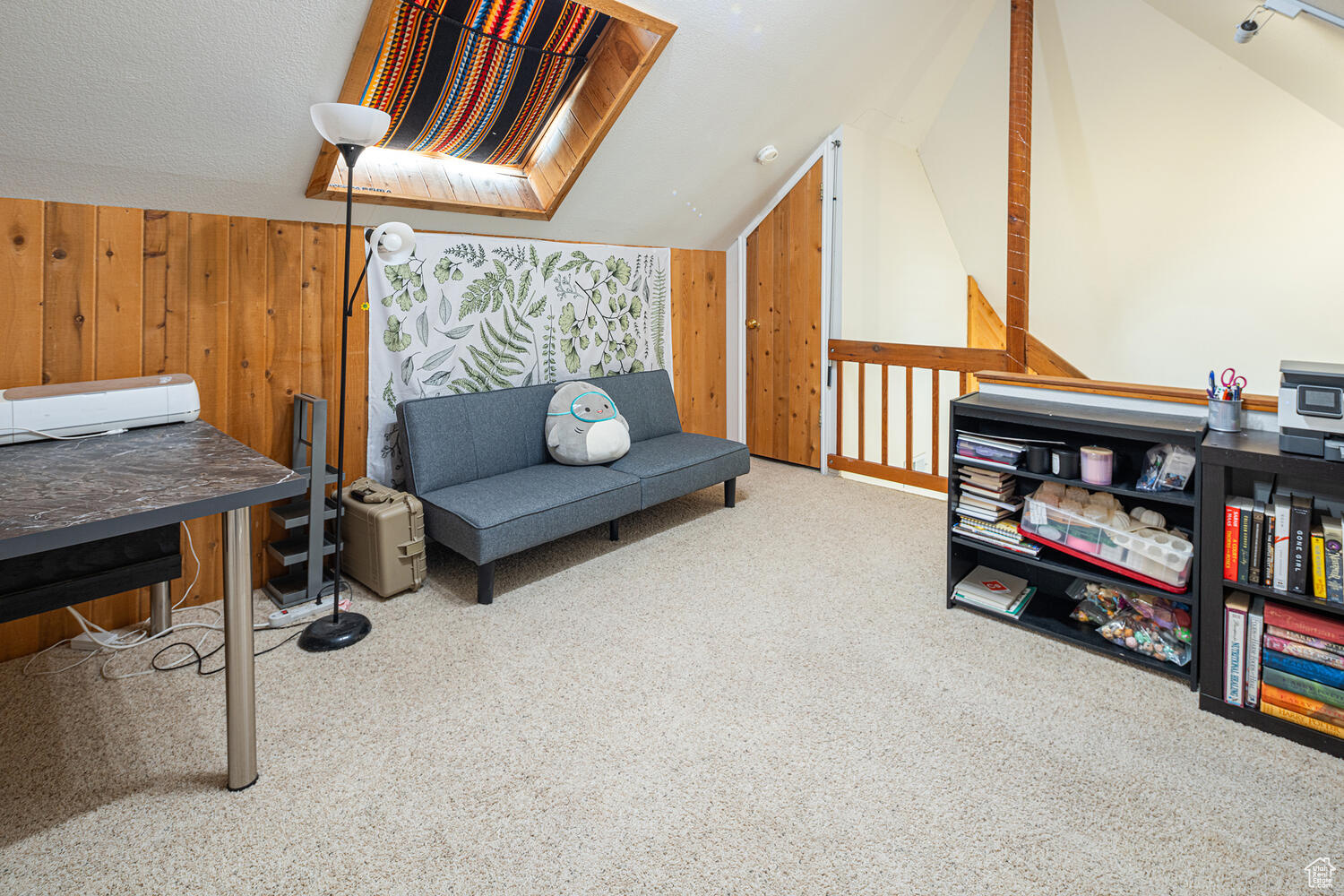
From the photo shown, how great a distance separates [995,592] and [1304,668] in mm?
875

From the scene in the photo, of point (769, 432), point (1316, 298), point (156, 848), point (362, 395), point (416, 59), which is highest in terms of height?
point (416, 59)

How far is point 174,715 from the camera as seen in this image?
1949 mm

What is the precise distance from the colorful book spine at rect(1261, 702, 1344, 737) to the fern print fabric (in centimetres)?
286

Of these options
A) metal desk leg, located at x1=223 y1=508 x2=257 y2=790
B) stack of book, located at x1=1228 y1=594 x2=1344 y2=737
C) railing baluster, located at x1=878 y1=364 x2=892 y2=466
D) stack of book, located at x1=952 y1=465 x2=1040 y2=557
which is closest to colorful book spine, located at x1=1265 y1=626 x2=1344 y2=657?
stack of book, located at x1=1228 y1=594 x2=1344 y2=737

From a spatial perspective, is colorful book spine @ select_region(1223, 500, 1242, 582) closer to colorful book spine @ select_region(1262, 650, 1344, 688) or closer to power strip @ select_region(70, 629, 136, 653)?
colorful book spine @ select_region(1262, 650, 1344, 688)

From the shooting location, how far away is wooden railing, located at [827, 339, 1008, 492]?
376cm

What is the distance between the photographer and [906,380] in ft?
13.1

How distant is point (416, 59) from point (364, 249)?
877 mm

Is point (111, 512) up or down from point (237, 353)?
down

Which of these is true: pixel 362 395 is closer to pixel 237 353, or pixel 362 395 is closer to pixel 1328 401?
pixel 237 353

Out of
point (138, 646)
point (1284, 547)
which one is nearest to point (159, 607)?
point (138, 646)

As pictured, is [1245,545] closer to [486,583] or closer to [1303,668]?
[1303,668]

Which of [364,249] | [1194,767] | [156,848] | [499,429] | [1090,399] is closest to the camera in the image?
[156,848]

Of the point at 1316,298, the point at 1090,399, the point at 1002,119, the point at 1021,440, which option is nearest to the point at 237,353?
the point at 1021,440
